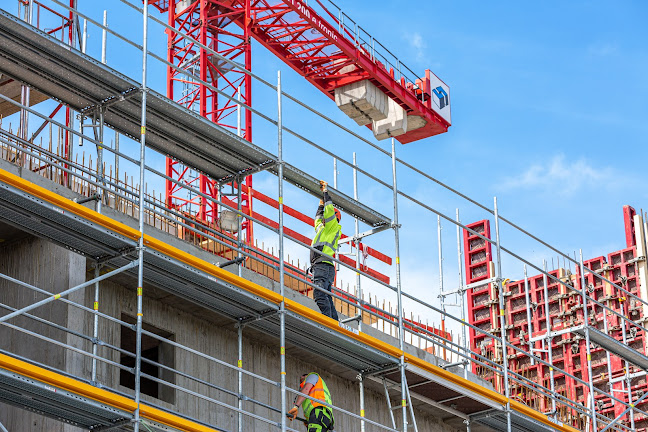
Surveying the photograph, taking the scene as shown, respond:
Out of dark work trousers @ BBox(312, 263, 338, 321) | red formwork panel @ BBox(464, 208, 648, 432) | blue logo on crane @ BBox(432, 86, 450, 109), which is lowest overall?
dark work trousers @ BBox(312, 263, 338, 321)

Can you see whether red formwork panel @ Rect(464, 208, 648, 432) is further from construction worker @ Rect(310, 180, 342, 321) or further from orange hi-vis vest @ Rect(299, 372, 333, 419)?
orange hi-vis vest @ Rect(299, 372, 333, 419)

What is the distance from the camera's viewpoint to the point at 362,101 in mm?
40875

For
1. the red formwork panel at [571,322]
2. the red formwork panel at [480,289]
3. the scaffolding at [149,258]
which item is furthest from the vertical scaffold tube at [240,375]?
the red formwork panel at [480,289]

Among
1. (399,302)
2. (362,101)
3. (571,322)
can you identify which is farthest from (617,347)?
(362,101)

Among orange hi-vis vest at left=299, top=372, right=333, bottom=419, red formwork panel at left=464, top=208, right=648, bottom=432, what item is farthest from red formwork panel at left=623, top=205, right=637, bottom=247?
orange hi-vis vest at left=299, top=372, right=333, bottom=419

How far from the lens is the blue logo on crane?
44.2 metres

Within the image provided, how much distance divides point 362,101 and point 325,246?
22309 mm

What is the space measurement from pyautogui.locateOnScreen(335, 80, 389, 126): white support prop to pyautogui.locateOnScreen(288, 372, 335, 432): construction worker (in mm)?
23874

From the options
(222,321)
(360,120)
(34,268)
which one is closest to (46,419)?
(34,268)

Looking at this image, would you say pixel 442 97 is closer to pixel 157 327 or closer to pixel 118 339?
pixel 157 327

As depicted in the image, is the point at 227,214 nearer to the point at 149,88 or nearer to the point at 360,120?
the point at 149,88

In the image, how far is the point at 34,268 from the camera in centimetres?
1628

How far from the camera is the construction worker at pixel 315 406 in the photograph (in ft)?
56.3

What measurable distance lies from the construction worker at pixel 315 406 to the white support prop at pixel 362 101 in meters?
23.9
